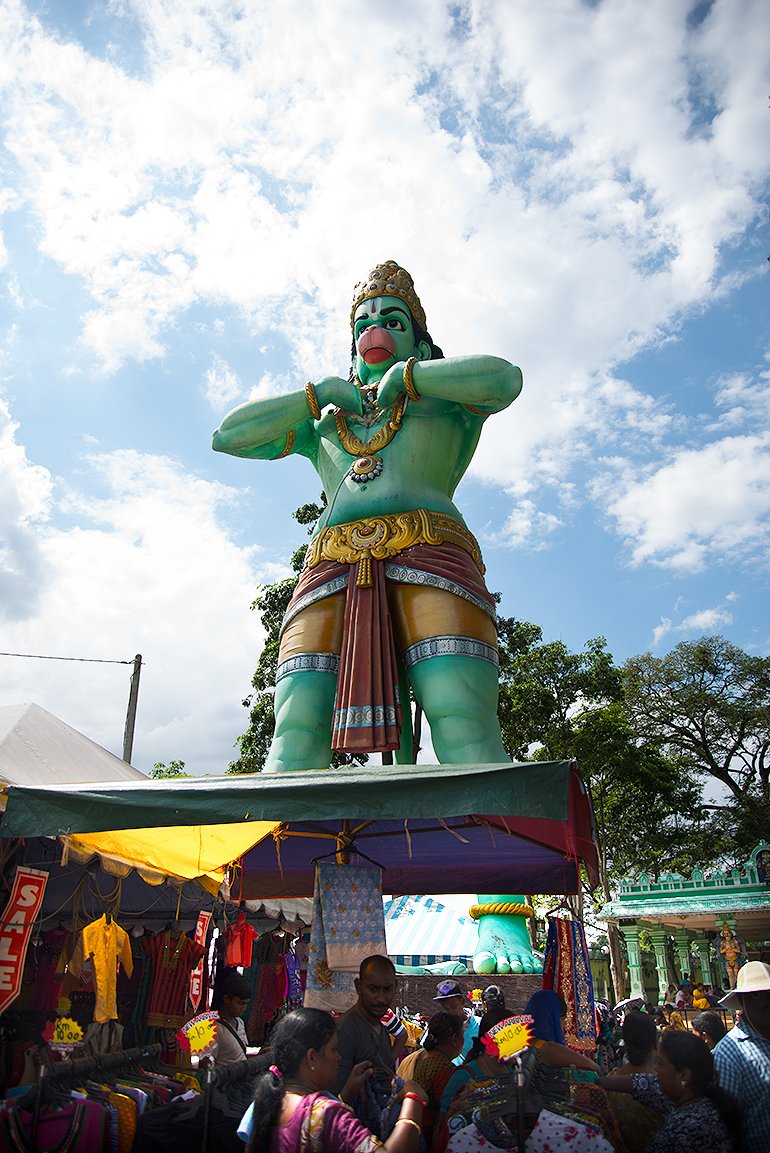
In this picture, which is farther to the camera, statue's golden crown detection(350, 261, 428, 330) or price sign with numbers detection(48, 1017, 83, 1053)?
statue's golden crown detection(350, 261, 428, 330)

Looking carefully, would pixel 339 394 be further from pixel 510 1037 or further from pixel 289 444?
pixel 510 1037

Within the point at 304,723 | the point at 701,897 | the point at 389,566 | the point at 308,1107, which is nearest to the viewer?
the point at 308,1107

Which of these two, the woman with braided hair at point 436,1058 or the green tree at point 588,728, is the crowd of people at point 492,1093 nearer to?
the woman with braided hair at point 436,1058

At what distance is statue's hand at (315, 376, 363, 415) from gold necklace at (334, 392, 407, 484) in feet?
0.75

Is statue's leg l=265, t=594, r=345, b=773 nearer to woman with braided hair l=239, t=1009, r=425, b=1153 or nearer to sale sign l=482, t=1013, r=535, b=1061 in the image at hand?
sale sign l=482, t=1013, r=535, b=1061

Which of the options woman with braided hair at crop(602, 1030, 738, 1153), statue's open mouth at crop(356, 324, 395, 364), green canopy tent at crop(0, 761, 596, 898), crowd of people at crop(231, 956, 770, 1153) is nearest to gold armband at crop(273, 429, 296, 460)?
statue's open mouth at crop(356, 324, 395, 364)

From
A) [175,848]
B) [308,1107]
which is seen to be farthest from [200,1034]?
[308,1107]

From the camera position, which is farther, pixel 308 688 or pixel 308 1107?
pixel 308 688

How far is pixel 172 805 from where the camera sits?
3.90 m

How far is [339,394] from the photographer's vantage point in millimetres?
7008

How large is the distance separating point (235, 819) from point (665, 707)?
2285cm

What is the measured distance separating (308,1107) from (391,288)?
6456 millimetres

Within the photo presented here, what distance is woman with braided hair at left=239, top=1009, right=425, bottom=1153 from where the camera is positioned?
2.35 meters

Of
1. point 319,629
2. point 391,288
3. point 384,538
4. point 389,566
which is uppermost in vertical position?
point 391,288
